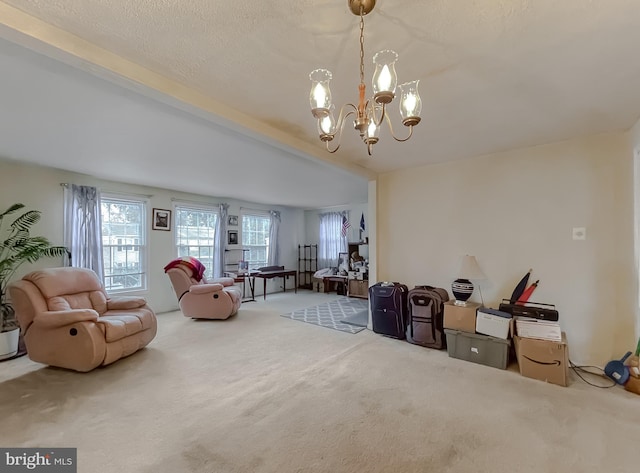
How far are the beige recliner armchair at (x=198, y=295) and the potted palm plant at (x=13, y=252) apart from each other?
1.49 m

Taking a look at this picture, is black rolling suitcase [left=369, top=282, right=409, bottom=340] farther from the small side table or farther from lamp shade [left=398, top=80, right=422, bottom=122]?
the small side table

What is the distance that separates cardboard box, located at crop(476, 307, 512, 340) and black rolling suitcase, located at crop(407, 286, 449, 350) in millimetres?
457

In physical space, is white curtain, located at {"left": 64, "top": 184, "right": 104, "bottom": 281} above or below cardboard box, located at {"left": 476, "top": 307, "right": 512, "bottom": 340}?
above

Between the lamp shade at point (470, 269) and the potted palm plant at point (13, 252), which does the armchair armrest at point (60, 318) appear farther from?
the lamp shade at point (470, 269)

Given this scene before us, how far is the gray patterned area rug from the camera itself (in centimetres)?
431

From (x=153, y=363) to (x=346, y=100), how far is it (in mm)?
3066

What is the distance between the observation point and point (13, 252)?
3627 mm

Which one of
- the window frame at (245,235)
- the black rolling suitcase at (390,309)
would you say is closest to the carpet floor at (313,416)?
the black rolling suitcase at (390,309)

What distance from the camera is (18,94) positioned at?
1.99 metres

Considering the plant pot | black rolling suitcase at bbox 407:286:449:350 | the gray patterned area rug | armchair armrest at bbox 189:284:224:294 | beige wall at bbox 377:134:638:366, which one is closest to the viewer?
beige wall at bbox 377:134:638:366

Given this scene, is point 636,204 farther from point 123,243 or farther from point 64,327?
point 123,243

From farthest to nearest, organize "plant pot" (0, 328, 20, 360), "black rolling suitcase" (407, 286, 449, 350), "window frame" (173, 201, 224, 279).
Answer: "window frame" (173, 201, 224, 279)
"black rolling suitcase" (407, 286, 449, 350)
"plant pot" (0, 328, 20, 360)

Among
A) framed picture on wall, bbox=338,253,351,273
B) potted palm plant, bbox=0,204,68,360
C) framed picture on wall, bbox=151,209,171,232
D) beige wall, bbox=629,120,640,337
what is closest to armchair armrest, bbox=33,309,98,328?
potted palm plant, bbox=0,204,68,360

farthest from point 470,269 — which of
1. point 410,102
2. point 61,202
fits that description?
point 61,202
